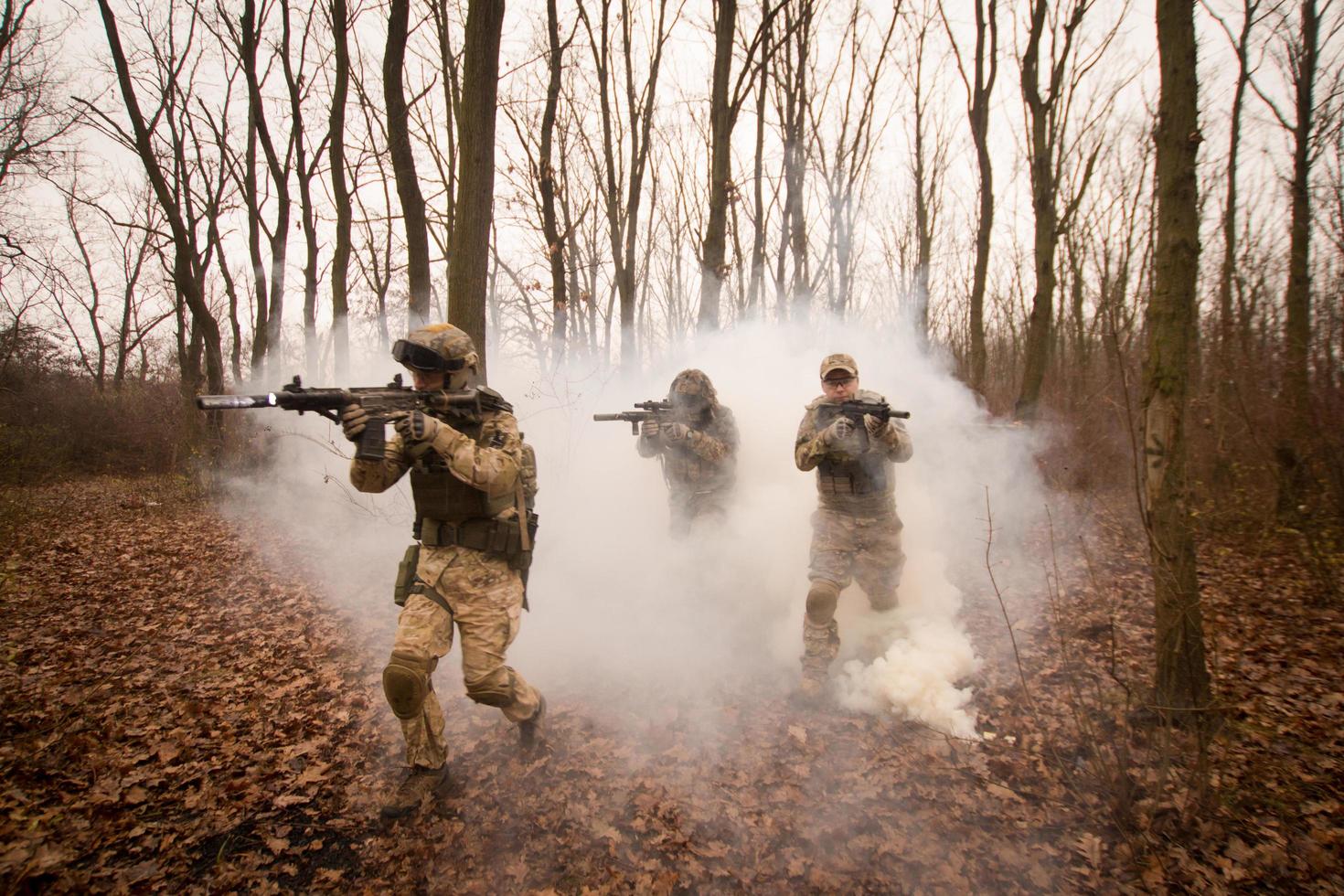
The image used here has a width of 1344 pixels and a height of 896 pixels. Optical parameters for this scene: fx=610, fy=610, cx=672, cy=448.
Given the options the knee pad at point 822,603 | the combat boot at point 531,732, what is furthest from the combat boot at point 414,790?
the knee pad at point 822,603

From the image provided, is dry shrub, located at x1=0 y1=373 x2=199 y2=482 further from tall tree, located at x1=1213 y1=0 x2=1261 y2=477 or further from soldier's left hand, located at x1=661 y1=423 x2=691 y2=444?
tall tree, located at x1=1213 y1=0 x2=1261 y2=477

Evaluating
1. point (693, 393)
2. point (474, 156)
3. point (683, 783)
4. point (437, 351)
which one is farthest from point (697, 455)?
point (474, 156)

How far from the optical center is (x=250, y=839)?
9.25ft

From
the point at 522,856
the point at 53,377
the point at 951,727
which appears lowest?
the point at 522,856

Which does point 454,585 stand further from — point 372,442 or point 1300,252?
point 1300,252

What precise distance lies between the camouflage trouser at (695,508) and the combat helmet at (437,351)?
3.04 meters

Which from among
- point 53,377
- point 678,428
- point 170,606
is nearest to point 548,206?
point 678,428

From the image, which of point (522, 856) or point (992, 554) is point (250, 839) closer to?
point (522, 856)

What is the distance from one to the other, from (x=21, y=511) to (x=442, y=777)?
9.67 m

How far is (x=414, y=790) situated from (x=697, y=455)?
364 cm

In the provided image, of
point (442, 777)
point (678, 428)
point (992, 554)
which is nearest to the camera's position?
point (442, 777)

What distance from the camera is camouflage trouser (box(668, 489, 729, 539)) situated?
236 inches

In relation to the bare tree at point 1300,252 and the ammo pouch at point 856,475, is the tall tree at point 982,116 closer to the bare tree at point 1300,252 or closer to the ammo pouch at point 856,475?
the bare tree at point 1300,252

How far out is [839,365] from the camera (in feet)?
14.5
